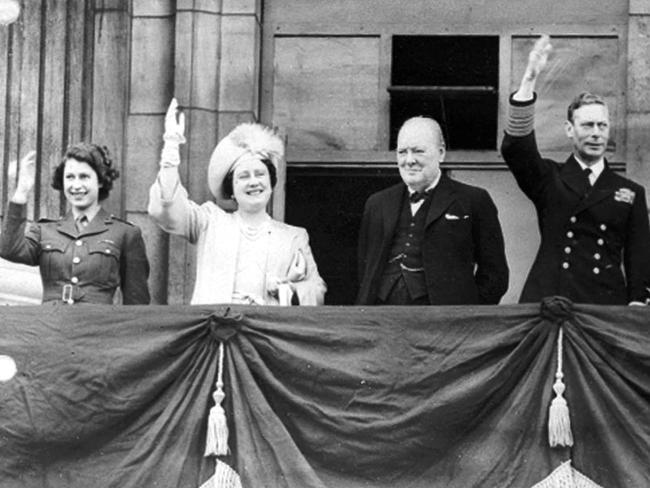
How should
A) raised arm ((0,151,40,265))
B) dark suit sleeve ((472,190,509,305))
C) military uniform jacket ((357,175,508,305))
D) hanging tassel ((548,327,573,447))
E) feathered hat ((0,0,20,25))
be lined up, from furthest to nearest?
feathered hat ((0,0,20,25))
dark suit sleeve ((472,190,509,305))
military uniform jacket ((357,175,508,305))
raised arm ((0,151,40,265))
hanging tassel ((548,327,573,447))

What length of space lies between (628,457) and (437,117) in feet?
13.8

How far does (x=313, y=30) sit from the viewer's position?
55.3 feet

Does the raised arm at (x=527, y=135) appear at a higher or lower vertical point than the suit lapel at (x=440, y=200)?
higher

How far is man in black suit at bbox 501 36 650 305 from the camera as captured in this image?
1391cm

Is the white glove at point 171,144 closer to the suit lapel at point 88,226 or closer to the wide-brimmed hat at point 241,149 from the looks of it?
the wide-brimmed hat at point 241,149

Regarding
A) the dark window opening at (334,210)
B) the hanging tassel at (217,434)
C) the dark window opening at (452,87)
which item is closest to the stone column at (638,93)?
the dark window opening at (452,87)

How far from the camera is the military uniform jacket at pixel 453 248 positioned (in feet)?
45.9

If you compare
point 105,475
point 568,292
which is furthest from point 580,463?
point 105,475

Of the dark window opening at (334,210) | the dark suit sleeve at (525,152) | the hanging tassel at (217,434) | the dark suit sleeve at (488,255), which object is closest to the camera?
the hanging tassel at (217,434)

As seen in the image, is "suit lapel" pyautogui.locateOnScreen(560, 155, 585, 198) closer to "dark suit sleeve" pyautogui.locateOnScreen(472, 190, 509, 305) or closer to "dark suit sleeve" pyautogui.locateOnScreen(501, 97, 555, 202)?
"dark suit sleeve" pyautogui.locateOnScreen(501, 97, 555, 202)

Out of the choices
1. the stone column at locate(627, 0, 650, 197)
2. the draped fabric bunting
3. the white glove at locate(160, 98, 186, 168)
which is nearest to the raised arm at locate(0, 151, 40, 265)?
the draped fabric bunting

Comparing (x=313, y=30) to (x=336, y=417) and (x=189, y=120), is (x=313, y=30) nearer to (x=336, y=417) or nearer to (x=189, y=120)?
(x=189, y=120)

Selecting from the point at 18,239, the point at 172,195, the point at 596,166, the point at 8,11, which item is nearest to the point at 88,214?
the point at 18,239

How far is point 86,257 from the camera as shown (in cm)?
1423
